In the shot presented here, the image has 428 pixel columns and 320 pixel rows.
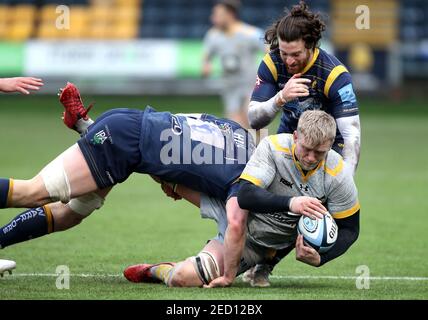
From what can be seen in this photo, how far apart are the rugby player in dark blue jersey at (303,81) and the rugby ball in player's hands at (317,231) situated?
525mm

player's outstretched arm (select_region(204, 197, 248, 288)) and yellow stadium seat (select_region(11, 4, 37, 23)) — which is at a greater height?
yellow stadium seat (select_region(11, 4, 37, 23))

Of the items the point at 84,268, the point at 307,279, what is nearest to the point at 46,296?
the point at 84,268

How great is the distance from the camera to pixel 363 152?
16.3 m

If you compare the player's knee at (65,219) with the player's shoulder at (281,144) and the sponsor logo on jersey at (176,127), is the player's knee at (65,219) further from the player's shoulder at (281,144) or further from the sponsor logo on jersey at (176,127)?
the player's shoulder at (281,144)

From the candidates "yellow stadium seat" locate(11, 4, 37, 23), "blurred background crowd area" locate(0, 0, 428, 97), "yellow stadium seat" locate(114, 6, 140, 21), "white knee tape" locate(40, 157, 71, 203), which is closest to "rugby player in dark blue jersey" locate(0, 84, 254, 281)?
"white knee tape" locate(40, 157, 71, 203)

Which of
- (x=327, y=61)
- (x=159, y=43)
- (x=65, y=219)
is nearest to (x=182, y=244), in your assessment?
(x=65, y=219)

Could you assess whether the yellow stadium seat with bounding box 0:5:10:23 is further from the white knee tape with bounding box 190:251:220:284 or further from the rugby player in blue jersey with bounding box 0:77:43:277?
the white knee tape with bounding box 190:251:220:284

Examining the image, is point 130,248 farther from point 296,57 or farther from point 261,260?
point 296,57

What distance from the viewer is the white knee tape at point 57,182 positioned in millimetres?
6309

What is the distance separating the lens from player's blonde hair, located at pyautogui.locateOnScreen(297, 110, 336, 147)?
5879 millimetres

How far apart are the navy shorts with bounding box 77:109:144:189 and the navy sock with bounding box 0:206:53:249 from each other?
0.69 meters

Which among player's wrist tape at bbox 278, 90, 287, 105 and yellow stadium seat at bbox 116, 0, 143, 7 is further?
yellow stadium seat at bbox 116, 0, 143, 7

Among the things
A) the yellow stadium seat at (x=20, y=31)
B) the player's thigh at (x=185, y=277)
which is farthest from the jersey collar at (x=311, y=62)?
the yellow stadium seat at (x=20, y=31)
